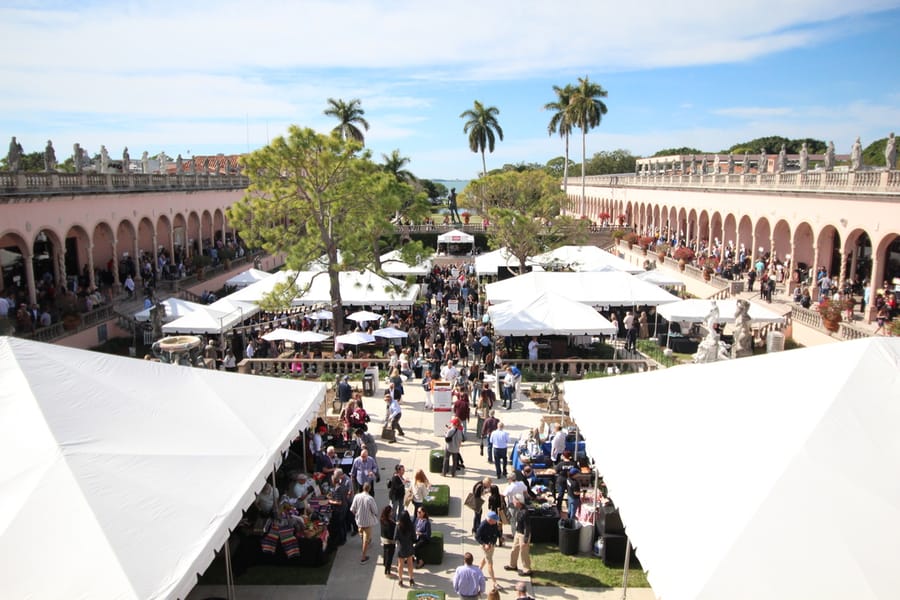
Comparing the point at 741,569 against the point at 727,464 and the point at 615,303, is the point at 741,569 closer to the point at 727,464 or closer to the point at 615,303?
the point at 727,464

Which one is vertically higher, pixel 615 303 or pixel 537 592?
pixel 615 303

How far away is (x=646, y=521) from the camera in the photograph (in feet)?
25.4

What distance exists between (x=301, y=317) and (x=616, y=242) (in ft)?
114

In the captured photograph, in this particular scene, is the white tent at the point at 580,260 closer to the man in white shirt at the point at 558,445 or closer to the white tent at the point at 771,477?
the man in white shirt at the point at 558,445

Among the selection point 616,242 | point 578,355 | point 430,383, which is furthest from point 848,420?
point 616,242

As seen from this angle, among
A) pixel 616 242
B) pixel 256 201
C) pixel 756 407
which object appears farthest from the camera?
Answer: pixel 616 242

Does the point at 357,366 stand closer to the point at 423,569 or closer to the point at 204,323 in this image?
the point at 204,323

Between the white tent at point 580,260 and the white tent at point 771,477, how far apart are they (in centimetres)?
2410

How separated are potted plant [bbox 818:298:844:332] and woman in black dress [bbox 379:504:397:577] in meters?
19.2

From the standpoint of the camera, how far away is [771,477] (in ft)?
23.0

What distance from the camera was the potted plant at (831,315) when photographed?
23141 millimetres

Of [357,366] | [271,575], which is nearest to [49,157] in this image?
[357,366]

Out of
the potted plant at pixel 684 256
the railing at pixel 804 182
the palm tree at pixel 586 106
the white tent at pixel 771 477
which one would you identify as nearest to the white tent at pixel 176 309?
the white tent at pixel 771 477

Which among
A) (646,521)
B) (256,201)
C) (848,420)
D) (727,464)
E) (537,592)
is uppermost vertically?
(256,201)
